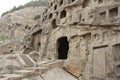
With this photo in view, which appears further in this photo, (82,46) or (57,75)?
(82,46)

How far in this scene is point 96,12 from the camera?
1246 centimetres

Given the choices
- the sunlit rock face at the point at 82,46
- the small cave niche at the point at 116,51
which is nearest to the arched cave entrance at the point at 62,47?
the sunlit rock face at the point at 82,46

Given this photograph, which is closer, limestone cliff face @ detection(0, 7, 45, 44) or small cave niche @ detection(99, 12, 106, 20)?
small cave niche @ detection(99, 12, 106, 20)

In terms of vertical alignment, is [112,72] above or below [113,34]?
below

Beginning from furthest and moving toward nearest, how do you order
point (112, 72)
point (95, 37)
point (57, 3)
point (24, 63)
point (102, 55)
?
point (57, 3), point (24, 63), point (95, 37), point (102, 55), point (112, 72)

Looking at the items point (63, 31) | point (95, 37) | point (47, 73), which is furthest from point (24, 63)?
point (95, 37)

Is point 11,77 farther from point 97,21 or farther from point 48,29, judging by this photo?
point 48,29

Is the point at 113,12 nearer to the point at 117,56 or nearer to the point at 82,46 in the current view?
the point at 117,56

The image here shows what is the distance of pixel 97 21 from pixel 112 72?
9.73ft

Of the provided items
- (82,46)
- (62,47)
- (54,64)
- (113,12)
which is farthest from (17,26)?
(113,12)

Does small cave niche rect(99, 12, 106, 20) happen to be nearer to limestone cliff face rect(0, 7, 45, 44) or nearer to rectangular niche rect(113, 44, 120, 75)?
rectangular niche rect(113, 44, 120, 75)

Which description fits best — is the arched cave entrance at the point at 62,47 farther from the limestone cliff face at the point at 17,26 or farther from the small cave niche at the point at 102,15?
the limestone cliff face at the point at 17,26

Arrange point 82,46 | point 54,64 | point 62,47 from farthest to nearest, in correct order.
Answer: point 62,47
point 54,64
point 82,46

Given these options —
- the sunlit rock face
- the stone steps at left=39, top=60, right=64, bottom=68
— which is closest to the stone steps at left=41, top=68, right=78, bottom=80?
the sunlit rock face
